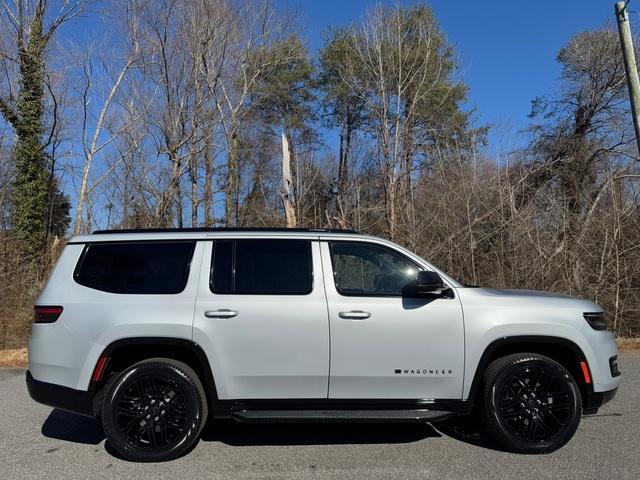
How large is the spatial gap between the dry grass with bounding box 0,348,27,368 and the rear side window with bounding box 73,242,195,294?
546cm

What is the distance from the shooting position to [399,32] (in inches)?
774

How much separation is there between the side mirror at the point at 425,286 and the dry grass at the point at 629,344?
677 cm

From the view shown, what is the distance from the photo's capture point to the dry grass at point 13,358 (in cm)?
905

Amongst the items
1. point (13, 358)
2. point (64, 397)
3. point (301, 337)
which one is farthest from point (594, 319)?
point (13, 358)

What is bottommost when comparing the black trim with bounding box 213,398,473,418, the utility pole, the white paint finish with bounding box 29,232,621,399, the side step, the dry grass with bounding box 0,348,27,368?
the dry grass with bounding box 0,348,27,368

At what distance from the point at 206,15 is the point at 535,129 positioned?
45.3 feet

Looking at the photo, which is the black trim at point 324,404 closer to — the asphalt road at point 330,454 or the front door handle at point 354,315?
the asphalt road at point 330,454

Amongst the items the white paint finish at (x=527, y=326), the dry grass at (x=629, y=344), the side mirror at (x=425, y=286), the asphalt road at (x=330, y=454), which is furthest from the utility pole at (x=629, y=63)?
the side mirror at (x=425, y=286)

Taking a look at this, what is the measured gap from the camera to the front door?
4555 mm

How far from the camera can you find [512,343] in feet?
15.4

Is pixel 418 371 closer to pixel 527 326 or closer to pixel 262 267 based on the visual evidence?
pixel 527 326

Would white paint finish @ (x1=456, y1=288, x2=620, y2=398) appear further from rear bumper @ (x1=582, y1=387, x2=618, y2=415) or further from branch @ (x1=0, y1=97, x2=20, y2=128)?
branch @ (x1=0, y1=97, x2=20, y2=128)


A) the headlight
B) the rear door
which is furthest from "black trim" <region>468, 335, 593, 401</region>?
the rear door

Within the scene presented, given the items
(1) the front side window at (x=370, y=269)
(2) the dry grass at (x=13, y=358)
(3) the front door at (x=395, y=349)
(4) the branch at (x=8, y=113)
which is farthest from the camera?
(4) the branch at (x=8, y=113)
